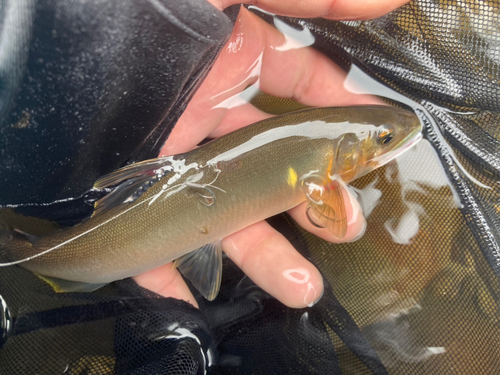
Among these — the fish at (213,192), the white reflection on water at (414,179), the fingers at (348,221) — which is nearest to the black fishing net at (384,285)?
the white reflection on water at (414,179)

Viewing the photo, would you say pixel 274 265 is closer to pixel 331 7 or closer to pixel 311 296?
pixel 311 296

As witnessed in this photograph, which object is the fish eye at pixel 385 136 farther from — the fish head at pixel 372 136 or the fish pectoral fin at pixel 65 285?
the fish pectoral fin at pixel 65 285

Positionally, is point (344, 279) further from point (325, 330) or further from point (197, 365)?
point (197, 365)

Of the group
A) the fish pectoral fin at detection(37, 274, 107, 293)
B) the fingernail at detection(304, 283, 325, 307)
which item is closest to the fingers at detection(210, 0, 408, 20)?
the fingernail at detection(304, 283, 325, 307)

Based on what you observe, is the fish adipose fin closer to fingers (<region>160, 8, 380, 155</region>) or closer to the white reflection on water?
fingers (<region>160, 8, 380, 155</region>)

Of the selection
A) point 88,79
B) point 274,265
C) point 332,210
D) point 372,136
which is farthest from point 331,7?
point 274,265

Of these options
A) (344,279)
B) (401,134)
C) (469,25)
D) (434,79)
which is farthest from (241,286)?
(469,25)
